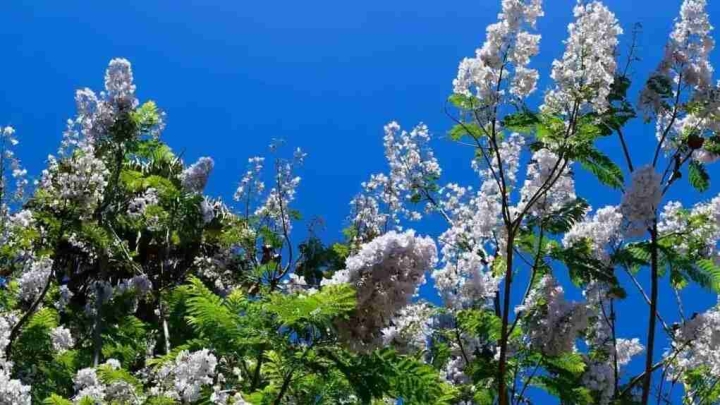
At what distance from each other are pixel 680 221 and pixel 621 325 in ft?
4.19

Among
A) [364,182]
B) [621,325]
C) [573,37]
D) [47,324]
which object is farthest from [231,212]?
[573,37]

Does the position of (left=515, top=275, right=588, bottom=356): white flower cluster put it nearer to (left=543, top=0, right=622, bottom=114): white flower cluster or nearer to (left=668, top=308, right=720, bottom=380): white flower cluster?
(left=543, top=0, right=622, bottom=114): white flower cluster

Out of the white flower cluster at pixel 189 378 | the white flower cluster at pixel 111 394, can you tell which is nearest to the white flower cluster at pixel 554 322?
the white flower cluster at pixel 189 378

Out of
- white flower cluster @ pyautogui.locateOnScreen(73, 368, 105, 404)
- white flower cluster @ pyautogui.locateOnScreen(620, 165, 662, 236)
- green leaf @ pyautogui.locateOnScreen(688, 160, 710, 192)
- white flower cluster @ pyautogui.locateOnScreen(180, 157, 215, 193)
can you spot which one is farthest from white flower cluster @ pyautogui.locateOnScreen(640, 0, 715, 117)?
white flower cluster @ pyautogui.locateOnScreen(73, 368, 105, 404)

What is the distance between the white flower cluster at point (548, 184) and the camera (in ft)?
22.5

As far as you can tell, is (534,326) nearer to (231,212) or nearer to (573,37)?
(573,37)

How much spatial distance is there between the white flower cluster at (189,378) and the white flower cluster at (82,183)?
2.45 metres

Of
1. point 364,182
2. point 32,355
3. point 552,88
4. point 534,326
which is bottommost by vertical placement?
point 32,355

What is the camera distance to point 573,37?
668 centimetres

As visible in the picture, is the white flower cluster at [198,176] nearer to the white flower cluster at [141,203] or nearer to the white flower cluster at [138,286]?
the white flower cluster at [141,203]

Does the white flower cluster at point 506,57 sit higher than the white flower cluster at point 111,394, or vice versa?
the white flower cluster at point 506,57

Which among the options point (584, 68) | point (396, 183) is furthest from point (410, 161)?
point (584, 68)

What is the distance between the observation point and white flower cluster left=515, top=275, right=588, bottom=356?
627cm

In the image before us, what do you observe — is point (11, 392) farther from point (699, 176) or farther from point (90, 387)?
point (699, 176)
